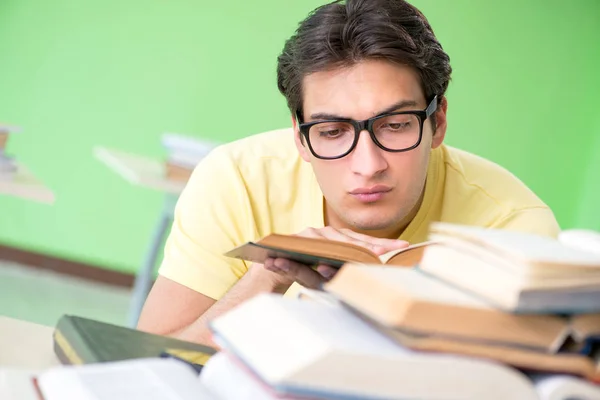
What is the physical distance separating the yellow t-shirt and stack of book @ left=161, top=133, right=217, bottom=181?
1.52 meters

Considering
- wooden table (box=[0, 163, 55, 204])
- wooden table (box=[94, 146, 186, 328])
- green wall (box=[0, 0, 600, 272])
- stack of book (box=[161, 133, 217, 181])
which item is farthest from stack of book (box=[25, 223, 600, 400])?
green wall (box=[0, 0, 600, 272])

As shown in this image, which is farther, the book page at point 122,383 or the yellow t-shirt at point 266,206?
the yellow t-shirt at point 266,206

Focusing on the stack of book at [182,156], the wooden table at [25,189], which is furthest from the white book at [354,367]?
the stack of book at [182,156]

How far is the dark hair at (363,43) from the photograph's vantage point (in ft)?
5.32

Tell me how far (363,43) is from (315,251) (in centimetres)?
80

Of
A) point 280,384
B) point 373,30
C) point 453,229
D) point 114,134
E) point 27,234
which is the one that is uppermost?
point 373,30

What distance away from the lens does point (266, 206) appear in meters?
1.69

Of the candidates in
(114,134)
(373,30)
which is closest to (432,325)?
(373,30)

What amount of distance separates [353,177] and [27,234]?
357 centimetres

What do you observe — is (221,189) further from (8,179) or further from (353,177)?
(8,179)

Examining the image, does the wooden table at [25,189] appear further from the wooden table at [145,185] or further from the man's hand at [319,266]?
Result: the man's hand at [319,266]

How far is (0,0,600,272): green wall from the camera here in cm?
461

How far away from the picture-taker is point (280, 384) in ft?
1.94

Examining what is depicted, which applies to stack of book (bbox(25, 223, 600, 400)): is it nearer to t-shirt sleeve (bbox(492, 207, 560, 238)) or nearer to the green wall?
t-shirt sleeve (bbox(492, 207, 560, 238))
